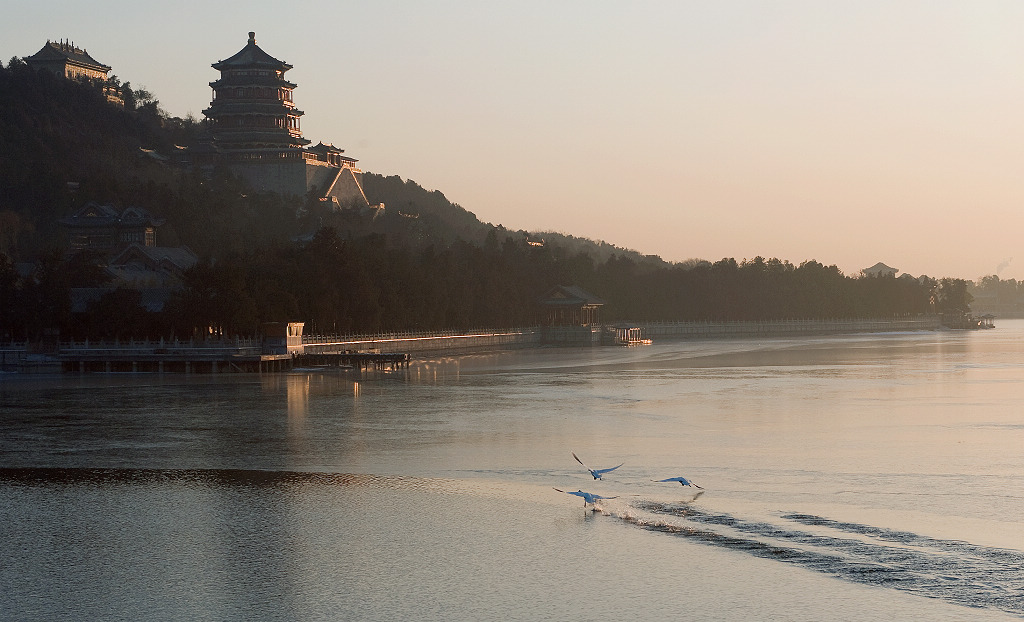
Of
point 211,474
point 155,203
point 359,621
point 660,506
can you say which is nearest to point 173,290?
point 155,203

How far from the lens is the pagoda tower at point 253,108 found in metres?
110

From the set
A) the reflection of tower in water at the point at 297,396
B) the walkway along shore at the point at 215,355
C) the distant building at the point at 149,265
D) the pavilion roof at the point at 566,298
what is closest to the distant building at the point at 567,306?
the pavilion roof at the point at 566,298

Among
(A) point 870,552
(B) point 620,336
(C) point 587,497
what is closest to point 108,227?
(B) point 620,336

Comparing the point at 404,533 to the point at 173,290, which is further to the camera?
the point at 173,290

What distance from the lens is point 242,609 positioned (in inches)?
561

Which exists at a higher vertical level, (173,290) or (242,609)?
(173,290)

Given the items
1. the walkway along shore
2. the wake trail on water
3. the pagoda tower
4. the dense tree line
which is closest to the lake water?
the wake trail on water

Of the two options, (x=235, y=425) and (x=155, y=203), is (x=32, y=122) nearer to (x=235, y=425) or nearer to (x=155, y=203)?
(x=155, y=203)

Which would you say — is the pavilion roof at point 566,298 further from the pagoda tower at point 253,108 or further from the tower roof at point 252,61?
the tower roof at point 252,61

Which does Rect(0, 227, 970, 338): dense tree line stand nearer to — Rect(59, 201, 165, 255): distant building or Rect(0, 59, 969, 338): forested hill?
Rect(0, 59, 969, 338): forested hill

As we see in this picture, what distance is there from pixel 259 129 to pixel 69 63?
104 feet

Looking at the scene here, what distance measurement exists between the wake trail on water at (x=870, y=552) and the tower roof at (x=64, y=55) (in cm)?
12361

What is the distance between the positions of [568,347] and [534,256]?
1880 centimetres

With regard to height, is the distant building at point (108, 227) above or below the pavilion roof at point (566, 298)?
Answer: above
